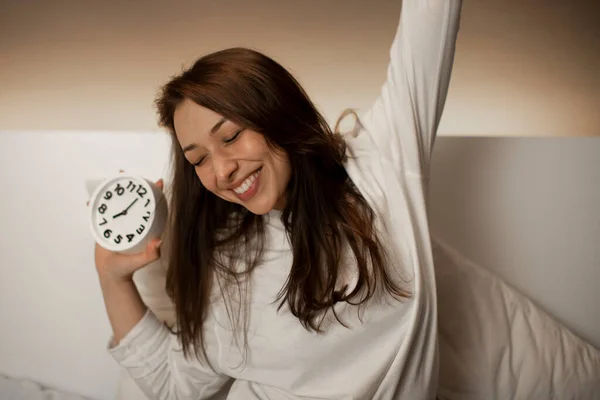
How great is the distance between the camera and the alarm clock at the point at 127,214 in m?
0.94

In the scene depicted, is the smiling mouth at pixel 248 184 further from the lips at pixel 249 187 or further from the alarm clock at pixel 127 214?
the alarm clock at pixel 127 214

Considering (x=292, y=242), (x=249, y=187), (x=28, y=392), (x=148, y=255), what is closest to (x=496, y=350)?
(x=292, y=242)

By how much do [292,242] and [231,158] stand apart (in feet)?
0.67

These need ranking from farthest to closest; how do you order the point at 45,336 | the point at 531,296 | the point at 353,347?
1. the point at 45,336
2. the point at 531,296
3. the point at 353,347

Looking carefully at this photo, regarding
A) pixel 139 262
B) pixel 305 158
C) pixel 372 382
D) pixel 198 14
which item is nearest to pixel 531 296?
pixel 372 382

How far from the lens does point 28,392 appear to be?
1278 millimetres

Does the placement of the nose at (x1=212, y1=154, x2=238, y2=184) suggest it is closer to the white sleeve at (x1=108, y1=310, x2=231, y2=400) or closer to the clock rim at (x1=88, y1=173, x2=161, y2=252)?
the clock rim at (x1=88, y1=173, x2=161, y2=252)

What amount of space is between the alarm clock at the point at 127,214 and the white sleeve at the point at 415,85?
43 centimetres

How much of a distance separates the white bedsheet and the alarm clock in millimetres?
Result: 561

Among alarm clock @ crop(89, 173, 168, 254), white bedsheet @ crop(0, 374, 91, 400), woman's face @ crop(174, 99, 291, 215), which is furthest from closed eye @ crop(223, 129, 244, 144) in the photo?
white bedsheet @ crop(0, 374, 91, 400)

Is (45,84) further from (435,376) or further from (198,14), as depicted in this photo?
(435,376)

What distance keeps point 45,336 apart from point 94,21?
90 cm

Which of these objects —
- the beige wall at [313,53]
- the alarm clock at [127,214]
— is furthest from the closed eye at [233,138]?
the beige wall at [313,53]

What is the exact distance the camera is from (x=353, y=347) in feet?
3.02
